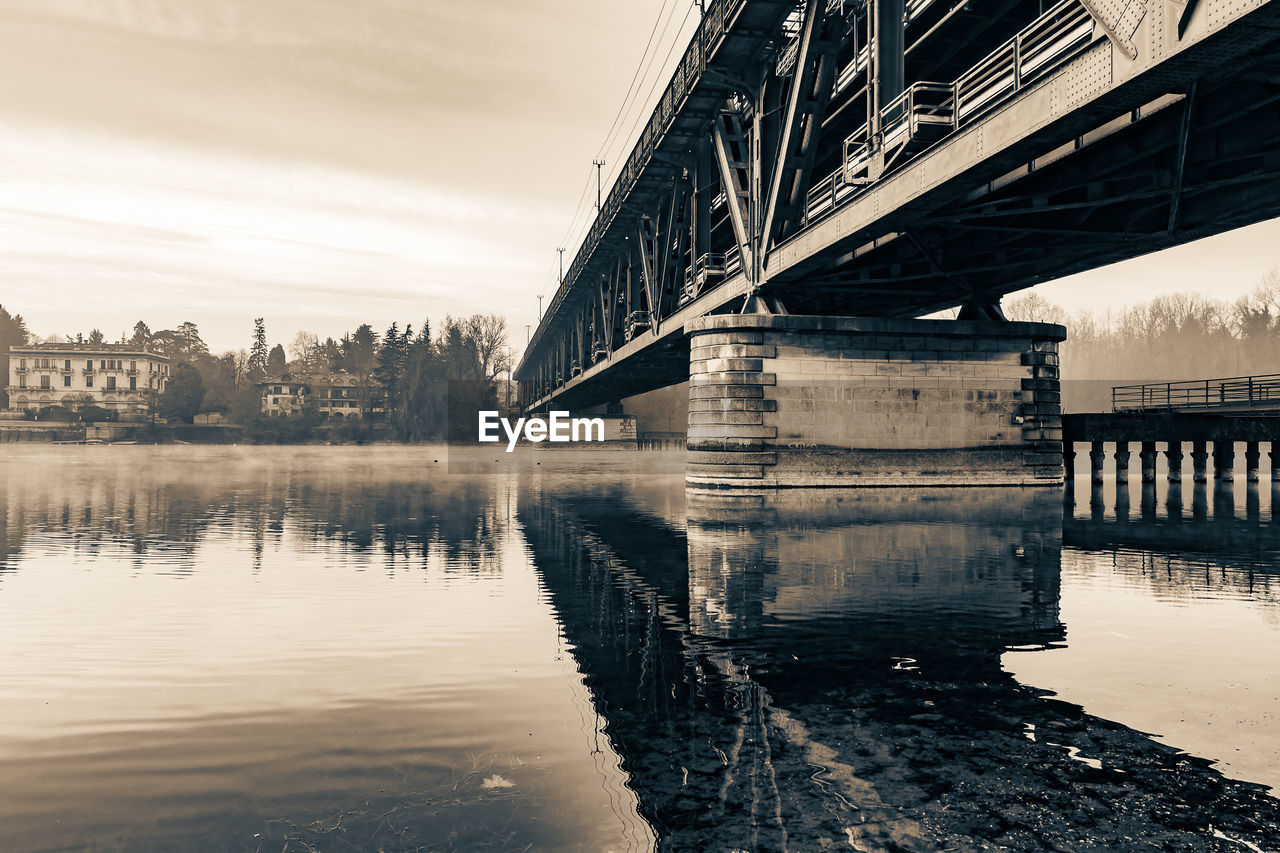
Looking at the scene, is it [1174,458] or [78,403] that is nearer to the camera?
[1174,458]

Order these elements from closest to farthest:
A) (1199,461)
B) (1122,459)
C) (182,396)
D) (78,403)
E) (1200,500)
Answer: (1200,500) → (1122,459) → (1199,461) → (182,396) → (78,403)

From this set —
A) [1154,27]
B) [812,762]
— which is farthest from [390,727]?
[1154,27]

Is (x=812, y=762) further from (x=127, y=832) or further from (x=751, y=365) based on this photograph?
(x=751, y=365)

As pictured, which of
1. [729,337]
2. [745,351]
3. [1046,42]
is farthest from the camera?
[729,337]

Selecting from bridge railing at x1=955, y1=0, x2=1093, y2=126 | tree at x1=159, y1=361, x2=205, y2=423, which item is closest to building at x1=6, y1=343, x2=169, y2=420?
tree at x1=159, y1=361, x2=205, y2=423

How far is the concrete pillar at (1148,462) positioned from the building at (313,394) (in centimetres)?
14815

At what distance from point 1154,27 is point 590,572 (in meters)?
11.3

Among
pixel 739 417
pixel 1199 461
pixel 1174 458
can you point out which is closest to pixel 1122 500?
pixel 1174 458

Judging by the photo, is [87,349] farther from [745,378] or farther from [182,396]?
[745,378]

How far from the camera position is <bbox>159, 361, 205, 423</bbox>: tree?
158 metres

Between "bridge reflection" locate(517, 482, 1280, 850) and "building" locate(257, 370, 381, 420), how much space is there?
164327 mm

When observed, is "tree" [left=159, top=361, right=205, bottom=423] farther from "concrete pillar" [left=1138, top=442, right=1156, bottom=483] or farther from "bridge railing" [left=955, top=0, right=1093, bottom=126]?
"bridge railing" [left=955, top=0, right=1093, bottom=126]

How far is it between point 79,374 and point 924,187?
19904 cm

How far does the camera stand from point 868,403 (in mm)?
28609
